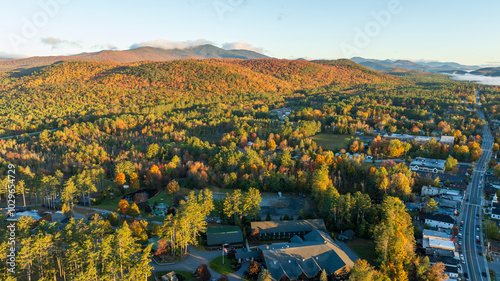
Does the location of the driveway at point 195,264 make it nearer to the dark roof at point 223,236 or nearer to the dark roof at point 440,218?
the dark roof at point 223,236

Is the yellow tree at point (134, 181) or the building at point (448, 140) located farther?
the building at point (448, 140)

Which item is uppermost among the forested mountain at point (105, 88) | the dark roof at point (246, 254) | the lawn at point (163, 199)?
the forested mountain at point (105, 88)

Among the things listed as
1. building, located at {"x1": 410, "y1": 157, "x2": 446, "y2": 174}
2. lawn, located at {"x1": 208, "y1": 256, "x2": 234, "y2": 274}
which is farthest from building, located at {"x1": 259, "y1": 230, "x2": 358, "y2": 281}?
building, located at {"x1": 410, "y1": 157, "x2": 446, "y2": 174}

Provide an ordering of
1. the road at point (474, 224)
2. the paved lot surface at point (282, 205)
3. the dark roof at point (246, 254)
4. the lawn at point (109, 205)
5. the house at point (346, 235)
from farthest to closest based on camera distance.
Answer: the lawn at point (109, 205) → the paved lot surface at point (282, 205) → the house at point (346, 235) → the dark roof at point (246, 254) → the road at point (474, 224)

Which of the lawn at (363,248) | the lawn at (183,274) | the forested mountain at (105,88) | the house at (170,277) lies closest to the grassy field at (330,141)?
the lawn at (363,248)

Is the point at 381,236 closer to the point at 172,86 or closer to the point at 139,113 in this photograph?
the point at 139,113

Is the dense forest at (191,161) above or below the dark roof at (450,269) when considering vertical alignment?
above
